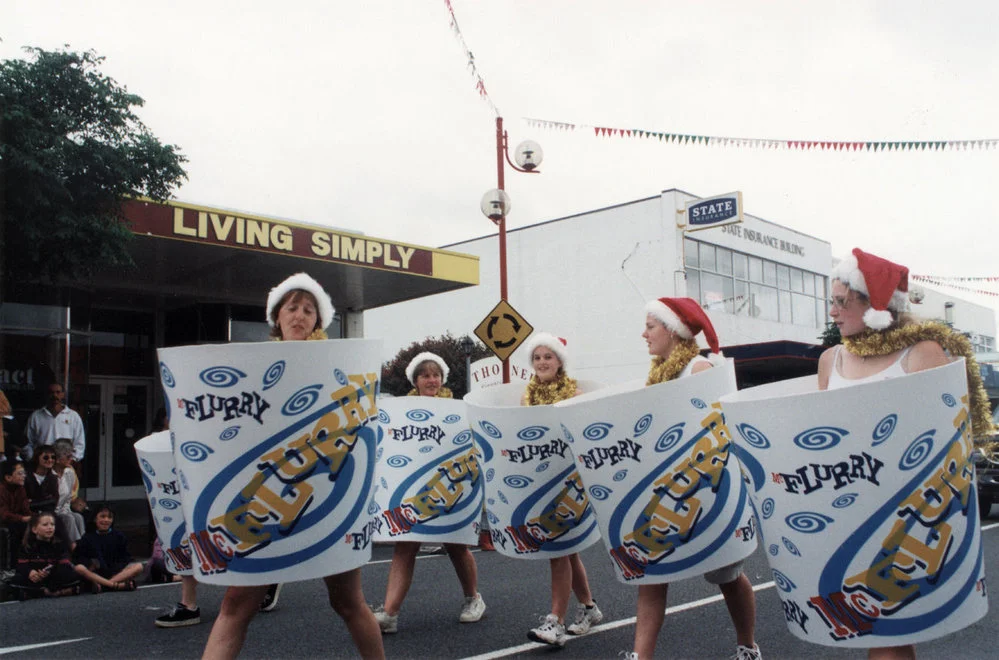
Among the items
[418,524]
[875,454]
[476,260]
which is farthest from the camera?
[476,260]

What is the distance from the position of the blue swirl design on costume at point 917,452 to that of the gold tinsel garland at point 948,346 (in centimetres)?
46

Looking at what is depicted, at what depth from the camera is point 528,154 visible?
45.5ft

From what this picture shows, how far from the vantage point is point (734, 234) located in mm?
29453

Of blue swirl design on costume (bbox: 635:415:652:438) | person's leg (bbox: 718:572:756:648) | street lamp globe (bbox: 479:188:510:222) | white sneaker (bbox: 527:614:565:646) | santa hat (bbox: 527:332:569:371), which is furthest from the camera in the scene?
street lamp globe (bbox: 479:188:510:222)

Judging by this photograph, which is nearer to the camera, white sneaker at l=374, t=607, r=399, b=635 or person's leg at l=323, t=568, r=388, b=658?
person's leg at l=323, t=568, r=388, b=658

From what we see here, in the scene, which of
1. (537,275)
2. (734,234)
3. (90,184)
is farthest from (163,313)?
(734,234)

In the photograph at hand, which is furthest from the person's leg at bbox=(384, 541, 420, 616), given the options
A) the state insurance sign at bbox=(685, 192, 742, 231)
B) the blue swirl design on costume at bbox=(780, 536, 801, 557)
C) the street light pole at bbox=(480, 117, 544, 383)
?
the state insurance sign at bbox=(685, 192, 742, 231)

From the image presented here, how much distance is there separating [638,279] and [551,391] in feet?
76.9

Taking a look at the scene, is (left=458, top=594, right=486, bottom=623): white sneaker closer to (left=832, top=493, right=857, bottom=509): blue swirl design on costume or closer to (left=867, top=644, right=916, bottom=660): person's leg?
(left=867, top=644, right=916, bottom=660): person's leg

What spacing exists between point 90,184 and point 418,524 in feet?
15.7

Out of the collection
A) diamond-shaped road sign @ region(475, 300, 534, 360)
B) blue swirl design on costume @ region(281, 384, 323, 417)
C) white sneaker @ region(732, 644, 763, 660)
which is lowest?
white sneaker @ region(732, 644, 763, 660)

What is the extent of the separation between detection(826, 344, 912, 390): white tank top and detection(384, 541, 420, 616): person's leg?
2.74 metres

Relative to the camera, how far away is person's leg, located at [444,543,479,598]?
5137 mm

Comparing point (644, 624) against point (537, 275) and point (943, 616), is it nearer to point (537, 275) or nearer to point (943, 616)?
point (943, 616)
